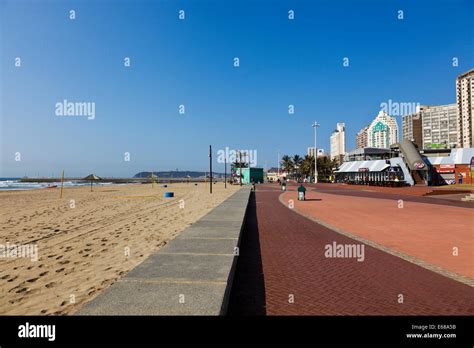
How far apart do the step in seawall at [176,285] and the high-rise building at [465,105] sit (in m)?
123

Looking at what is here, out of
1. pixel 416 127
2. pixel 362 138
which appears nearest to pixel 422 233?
pixel 416 127

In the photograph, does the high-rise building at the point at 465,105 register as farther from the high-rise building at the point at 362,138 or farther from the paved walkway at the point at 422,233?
the paved walkway at the point at 422,233

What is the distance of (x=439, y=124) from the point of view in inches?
4931

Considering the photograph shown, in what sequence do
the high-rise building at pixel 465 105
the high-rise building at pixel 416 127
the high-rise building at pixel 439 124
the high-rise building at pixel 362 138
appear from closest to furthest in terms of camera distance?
the high-rise building at pixel 465 105 → the high-rise building at pixel 439 124 → the high-rise building at pixel 416 127 → the high-rise building at pixel 362 138

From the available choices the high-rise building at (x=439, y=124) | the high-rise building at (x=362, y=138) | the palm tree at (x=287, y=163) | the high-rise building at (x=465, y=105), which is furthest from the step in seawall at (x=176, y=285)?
the high-rise building at (x=362, y=138)

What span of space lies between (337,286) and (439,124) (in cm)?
15256

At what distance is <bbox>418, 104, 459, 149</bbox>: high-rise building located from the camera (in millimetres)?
118875

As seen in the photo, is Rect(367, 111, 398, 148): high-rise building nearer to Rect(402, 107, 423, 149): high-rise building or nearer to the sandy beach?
Rect(402, 107, 423, 149): high-rise building

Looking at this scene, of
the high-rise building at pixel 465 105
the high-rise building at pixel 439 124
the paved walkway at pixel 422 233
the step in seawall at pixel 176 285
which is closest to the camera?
the step in seawall at pixel 176 285

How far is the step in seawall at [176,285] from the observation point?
3.38 meters
